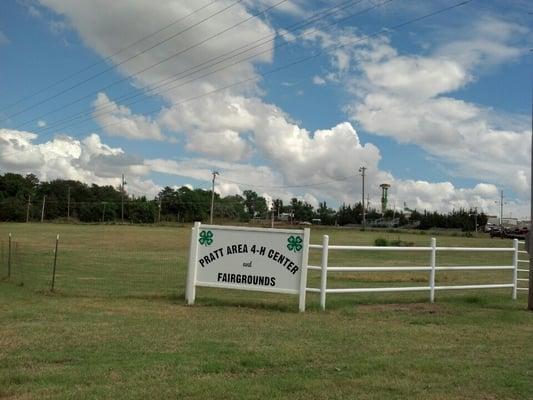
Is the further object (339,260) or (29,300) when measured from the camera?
(339,260)

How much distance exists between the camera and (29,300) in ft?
41.7

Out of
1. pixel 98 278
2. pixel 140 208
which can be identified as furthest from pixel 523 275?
pixel 140 208

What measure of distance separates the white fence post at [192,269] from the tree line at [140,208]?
114730mm

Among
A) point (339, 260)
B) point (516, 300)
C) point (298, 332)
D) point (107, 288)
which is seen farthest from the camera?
point (339, 260)

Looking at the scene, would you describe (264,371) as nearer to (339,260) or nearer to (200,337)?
(200,337)

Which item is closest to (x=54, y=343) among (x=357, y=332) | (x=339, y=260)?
(x=357, y=332)

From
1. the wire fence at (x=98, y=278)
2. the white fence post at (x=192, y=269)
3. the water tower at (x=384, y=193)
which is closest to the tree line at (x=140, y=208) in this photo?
the water tower at (x=384, y=193)

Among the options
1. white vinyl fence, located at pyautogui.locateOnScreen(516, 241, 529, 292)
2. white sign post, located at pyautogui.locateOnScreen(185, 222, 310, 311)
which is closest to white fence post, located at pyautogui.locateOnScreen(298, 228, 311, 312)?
white sign post, located at pyautogui.locateOnScreen(185, 222, 310, 311)

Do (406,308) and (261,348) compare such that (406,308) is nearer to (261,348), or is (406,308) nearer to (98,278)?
(261,348)

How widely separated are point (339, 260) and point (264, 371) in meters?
26.7

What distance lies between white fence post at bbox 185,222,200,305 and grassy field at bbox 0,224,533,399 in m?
0.25

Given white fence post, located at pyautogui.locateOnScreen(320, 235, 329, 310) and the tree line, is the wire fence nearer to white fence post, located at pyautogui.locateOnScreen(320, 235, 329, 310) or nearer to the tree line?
white fence post, located at pyautogui.locateOnScreen(320, 235, 329, 310)

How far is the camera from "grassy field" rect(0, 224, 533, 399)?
19.5 feet

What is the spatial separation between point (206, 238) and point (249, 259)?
1050 mm
